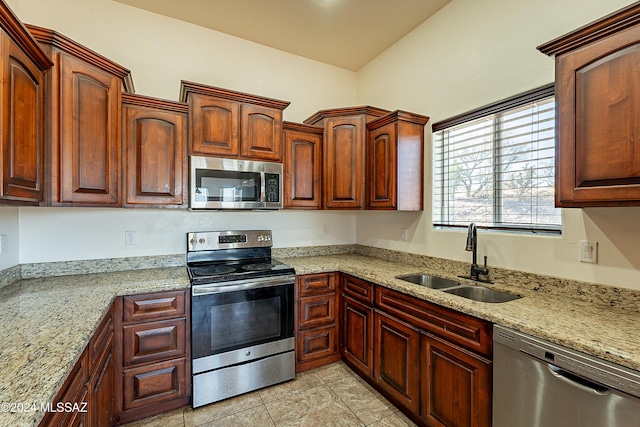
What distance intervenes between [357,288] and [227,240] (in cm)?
128

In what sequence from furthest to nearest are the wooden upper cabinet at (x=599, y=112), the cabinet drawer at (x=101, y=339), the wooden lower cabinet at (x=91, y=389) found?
the cabinet drawer at (x=101, y=339), the wooden upper cabinet at (x=599, y=112), the wooden lower cabinet at (x=91, y=389)

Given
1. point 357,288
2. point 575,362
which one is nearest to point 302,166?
point 357,288

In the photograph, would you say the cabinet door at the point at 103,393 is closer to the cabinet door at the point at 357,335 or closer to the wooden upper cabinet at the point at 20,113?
the wooden upper cabinet at the point at 20,113

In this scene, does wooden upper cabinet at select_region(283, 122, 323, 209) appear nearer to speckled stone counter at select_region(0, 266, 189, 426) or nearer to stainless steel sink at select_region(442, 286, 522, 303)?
speckled stone counter at select_region(0, 266, 189, 426)

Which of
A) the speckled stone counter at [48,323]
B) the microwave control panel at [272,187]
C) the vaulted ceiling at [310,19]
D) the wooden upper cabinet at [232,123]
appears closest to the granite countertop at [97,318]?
the speckled stone counter at [48,323]

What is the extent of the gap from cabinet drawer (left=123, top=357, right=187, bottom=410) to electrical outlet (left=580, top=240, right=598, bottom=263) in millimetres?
2613

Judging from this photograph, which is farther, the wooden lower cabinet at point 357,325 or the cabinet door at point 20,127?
the wooden lower cabinet at point 357,325

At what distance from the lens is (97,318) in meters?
1.40

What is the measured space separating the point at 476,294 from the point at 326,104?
2566 millimetres

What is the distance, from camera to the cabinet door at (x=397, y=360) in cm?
191

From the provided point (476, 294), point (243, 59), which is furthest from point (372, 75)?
point (476, 294)

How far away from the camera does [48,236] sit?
2.23 metres

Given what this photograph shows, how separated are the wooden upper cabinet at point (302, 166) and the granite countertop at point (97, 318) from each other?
96 centimetres

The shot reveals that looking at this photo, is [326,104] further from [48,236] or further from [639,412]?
[639,412]
